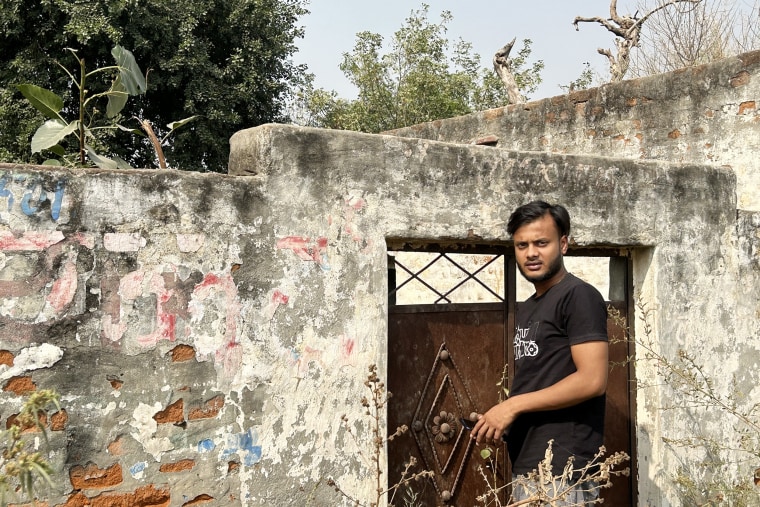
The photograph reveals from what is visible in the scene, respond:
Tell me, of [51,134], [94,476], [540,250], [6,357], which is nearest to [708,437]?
[540,250]

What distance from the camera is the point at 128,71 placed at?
3.95 meters

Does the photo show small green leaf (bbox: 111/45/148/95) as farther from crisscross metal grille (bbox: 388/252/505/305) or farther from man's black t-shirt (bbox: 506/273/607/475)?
crisscross metal grille (bbox: 388/252/505/305)

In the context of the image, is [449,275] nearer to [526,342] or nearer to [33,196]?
[526,342]

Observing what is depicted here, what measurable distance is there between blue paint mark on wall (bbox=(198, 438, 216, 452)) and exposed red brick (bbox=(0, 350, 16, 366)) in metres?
0.78

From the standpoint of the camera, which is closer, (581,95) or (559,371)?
(559,371)

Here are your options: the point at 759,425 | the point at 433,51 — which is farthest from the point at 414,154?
the point at 433,51

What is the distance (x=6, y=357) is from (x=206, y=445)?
0.83 m

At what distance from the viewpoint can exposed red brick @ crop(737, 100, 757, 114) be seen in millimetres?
5531

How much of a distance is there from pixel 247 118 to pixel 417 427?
996 centimetres

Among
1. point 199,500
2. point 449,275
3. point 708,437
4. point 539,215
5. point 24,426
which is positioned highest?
point 539,215

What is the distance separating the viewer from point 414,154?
3.74 m

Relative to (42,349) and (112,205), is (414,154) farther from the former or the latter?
(42,349)

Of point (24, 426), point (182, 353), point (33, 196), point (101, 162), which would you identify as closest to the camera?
point (24, 426)

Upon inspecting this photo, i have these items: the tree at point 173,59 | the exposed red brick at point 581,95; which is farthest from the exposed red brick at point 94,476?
the tree at point 173,59
